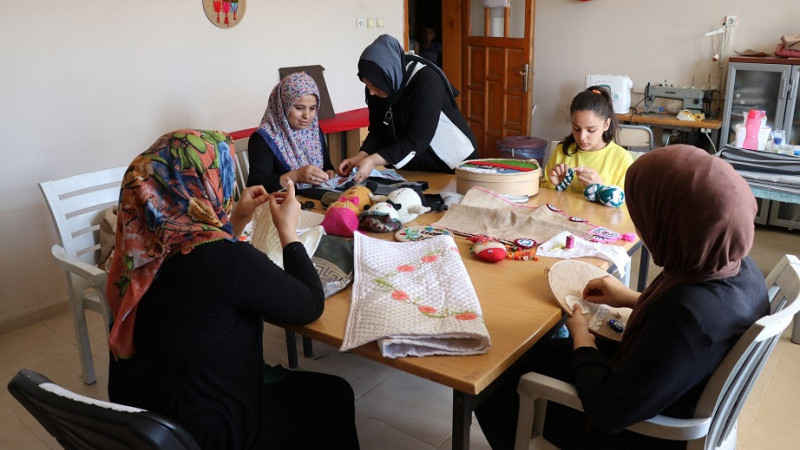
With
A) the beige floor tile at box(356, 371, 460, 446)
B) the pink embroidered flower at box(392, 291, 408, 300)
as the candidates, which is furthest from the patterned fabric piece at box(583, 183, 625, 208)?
the pink embroidered flower at box(392, 291, 408, 300)

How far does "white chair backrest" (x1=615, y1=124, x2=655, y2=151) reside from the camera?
12.5 feet

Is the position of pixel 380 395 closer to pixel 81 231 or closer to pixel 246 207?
pixel 246 207

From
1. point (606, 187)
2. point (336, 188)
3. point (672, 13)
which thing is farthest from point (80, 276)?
point (672, 13)

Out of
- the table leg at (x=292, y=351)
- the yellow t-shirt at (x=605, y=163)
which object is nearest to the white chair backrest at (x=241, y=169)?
the table leg at (x=292, y=351)

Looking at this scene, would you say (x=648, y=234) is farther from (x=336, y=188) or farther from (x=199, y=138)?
(x=336, y=188)

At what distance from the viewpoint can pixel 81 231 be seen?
2508 millimetres

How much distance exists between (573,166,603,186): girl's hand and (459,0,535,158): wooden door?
295cm

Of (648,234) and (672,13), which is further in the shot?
(672,13)

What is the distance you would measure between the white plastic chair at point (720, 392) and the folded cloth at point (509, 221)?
1.84ft

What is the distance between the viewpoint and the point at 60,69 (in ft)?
9.99

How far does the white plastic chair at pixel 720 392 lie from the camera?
1.14 metres

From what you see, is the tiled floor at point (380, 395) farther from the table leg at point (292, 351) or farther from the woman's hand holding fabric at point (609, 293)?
the woman's hand holding fabric at point (609, 293)

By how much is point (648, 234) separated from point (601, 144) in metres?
1.39

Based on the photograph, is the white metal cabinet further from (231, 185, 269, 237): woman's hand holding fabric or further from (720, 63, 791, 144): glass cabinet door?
(231, 185, 269, 237): woman's hand holding fabric
